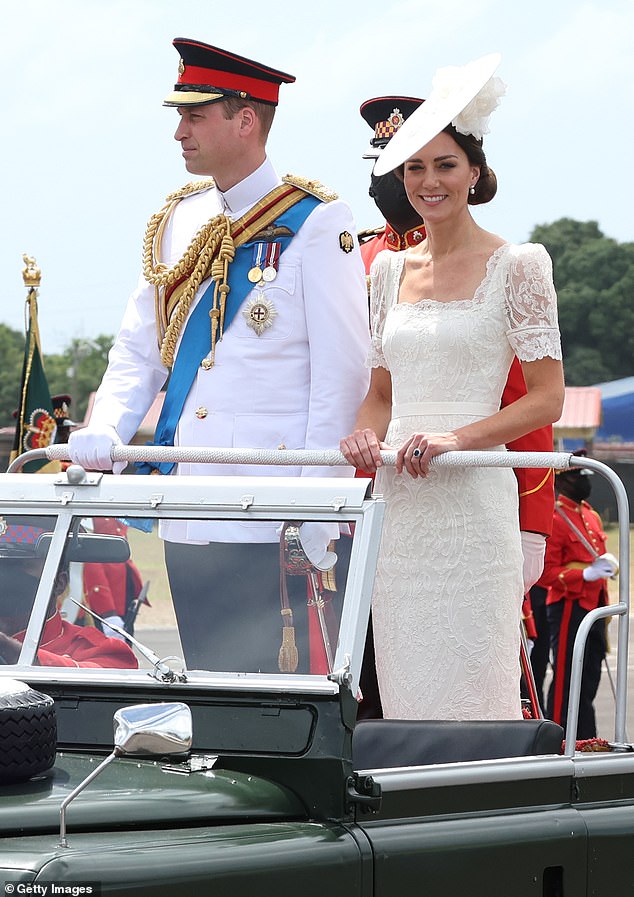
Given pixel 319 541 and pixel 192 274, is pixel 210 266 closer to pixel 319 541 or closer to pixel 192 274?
pixel 192 274

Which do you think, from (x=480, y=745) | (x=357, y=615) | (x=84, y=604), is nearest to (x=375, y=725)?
(x=480, y=745)

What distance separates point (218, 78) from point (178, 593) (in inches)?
62.7

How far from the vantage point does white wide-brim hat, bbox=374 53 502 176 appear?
441 cm

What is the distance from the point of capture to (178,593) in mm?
3838

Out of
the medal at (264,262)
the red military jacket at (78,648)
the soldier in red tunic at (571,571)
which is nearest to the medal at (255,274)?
the medal at (264,262)

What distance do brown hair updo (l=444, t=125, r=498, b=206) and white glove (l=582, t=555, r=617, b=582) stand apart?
6505 millimetres

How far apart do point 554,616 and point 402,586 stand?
6992mm

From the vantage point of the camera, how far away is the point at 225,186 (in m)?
4.76

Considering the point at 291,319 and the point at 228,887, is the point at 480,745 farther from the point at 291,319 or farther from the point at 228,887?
the point at 291,319

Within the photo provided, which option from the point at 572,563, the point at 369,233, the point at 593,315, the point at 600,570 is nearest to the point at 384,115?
the point at 369,233

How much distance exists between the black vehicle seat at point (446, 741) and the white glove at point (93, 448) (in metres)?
1.01

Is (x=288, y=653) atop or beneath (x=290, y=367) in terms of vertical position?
beneath

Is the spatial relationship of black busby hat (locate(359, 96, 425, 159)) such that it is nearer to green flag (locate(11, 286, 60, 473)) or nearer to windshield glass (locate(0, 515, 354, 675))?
windshield glass (locate(0, 515, 354, 675))

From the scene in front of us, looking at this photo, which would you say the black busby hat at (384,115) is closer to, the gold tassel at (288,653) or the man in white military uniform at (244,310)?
the man in white military uniform at (244,310)
